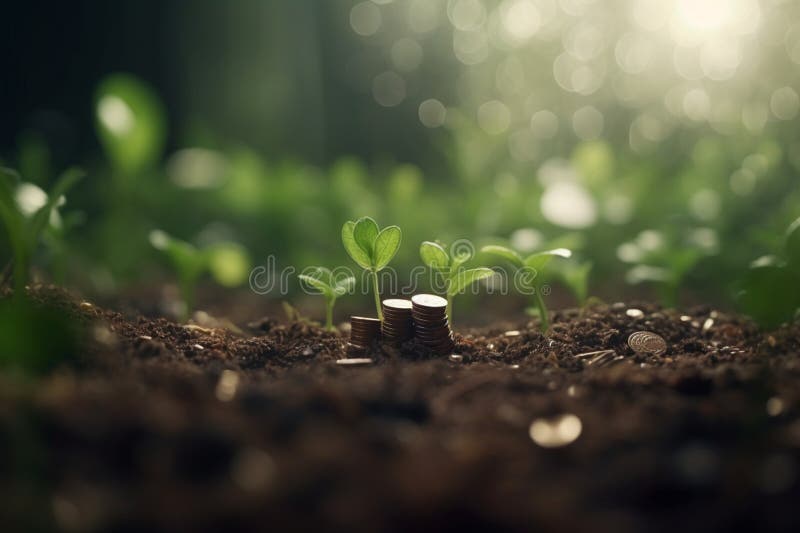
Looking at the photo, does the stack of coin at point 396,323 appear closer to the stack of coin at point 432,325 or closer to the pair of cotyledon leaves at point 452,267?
the stack of coin at point 432,325

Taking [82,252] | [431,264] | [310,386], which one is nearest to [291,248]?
[82,252]

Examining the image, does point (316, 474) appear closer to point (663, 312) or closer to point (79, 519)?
point (79, 519)

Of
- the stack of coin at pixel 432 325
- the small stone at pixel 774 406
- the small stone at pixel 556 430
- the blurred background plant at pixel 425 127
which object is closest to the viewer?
the small stone at pixel 556 430

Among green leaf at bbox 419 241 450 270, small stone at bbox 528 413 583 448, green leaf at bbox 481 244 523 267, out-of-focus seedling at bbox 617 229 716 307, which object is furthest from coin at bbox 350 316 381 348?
out-of-focus seedling at bbox 617 229 716 307

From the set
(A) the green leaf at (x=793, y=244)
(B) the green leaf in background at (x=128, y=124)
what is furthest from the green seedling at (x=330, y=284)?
(B) the green leaf in background at (x=128, y=124)

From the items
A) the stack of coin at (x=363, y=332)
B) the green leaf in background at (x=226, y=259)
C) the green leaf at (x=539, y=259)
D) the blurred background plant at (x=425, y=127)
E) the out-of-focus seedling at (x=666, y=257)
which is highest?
the blurred background plant at (x=425, y=127)

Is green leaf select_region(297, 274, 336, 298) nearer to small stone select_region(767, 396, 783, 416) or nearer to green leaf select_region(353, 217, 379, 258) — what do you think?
green leaf select_region(353, 217, 379, 258)

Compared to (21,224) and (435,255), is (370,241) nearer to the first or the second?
(435,255)
